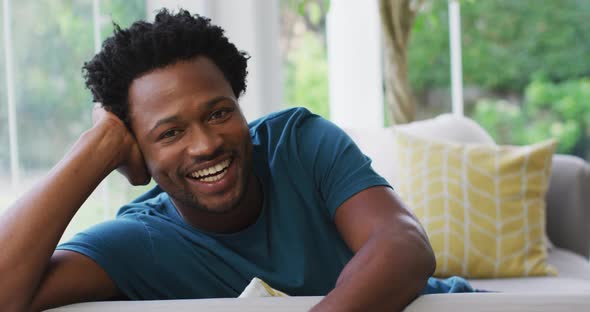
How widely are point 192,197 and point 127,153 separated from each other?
17cm

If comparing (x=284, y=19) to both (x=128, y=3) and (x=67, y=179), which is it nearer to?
(x=128, y=3)

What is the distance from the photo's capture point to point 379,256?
1.39 metres

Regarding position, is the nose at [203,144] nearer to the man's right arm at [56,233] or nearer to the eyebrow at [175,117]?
the eyebrow at [175,117]

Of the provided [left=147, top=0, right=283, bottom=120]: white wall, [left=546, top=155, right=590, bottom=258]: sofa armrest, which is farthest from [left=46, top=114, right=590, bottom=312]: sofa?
[left=147, top=0, right=283, bottom=120]: white wall

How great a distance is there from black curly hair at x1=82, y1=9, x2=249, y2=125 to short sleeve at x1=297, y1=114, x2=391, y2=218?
8.3 inches

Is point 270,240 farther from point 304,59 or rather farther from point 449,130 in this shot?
point 304,59

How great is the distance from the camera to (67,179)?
159 centimetres

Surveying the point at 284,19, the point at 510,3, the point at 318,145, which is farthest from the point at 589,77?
the point at 318,145

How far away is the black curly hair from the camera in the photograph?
5.40 feet

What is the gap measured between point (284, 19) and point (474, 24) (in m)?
1.81

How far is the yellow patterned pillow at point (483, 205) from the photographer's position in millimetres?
2465

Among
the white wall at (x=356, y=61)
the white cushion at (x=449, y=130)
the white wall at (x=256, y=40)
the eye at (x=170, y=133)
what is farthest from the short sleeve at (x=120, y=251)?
the white wall at (x=356, y=61)

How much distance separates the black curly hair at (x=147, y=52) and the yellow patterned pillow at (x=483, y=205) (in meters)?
0.97

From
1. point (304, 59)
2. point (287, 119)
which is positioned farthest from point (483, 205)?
point (304, 59)
